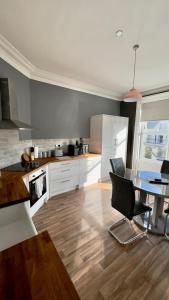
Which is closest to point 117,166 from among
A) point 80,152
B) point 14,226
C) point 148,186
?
point 148,186

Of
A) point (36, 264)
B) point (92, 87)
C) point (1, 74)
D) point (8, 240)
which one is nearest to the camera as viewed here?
point (36, 264)

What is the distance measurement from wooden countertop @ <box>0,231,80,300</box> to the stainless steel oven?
65.8 inches

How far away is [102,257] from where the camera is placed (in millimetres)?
1724

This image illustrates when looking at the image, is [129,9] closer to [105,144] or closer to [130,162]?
[105,144]

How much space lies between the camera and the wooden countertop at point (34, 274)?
0.51 metres

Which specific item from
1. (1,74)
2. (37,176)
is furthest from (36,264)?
(1,74)

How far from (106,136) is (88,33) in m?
2.54

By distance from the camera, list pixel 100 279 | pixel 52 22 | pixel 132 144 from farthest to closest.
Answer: pixel 132 144 → pixel 52 22 → pixel 100 279

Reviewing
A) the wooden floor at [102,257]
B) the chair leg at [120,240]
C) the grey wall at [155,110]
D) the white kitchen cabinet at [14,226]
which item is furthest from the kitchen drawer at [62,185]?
the grey wall at [155,110]

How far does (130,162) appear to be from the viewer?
4961 millimetres

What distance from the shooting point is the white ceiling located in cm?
157

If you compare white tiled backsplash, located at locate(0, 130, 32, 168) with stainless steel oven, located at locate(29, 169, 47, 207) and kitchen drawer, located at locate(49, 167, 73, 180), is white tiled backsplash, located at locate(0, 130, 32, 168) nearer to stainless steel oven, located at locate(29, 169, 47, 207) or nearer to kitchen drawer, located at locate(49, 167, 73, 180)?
stainless steel oven, located at locate(29, 169, 47, 207)

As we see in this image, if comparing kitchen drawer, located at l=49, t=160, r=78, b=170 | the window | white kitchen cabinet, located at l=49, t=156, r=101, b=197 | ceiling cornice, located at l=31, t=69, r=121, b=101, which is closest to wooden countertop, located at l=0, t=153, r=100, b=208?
kitchen drawer, located at l=49, t=160, r=78, b=170

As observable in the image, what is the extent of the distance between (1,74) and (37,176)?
176 cm
